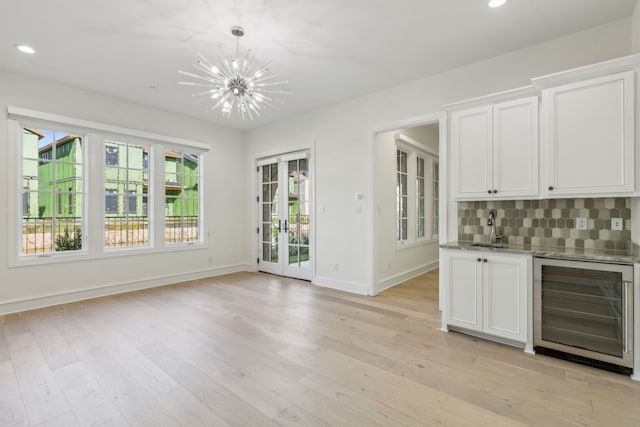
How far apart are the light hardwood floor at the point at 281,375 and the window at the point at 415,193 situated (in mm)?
2144

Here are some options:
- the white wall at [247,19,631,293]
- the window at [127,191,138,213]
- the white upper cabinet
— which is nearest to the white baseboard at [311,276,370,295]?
the white wall at [247,19,631,293]

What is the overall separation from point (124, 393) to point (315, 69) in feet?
11.9

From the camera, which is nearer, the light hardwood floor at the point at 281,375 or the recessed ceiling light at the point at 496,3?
the light hardwood floor at the point at 281,375

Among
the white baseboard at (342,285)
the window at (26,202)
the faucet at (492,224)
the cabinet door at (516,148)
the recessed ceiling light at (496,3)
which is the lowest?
the white baseboard at (342,285)

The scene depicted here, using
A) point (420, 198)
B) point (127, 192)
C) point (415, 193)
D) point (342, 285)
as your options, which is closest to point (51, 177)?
point (127, 192)

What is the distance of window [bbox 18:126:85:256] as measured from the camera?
3.86 metres

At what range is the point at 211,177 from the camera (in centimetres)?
570

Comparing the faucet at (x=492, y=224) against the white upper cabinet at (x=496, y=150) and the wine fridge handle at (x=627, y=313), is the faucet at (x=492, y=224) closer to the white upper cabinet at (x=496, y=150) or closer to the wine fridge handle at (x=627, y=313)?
the white upper cabinet at (x=496, y=150)

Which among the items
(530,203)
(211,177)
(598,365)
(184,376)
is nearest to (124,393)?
(184,376)

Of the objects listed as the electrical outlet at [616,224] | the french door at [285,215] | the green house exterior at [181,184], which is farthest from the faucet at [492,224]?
the green house exterior at [181,184]

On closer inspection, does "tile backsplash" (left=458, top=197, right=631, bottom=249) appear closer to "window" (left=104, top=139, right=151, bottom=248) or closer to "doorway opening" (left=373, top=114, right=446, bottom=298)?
"doorway opening" (left=373, top=114, right=446, bottom=298)

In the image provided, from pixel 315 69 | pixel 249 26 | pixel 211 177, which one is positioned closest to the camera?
pixel 249 26

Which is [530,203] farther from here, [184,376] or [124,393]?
[124,393]

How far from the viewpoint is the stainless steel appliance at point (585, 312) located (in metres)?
2.17
